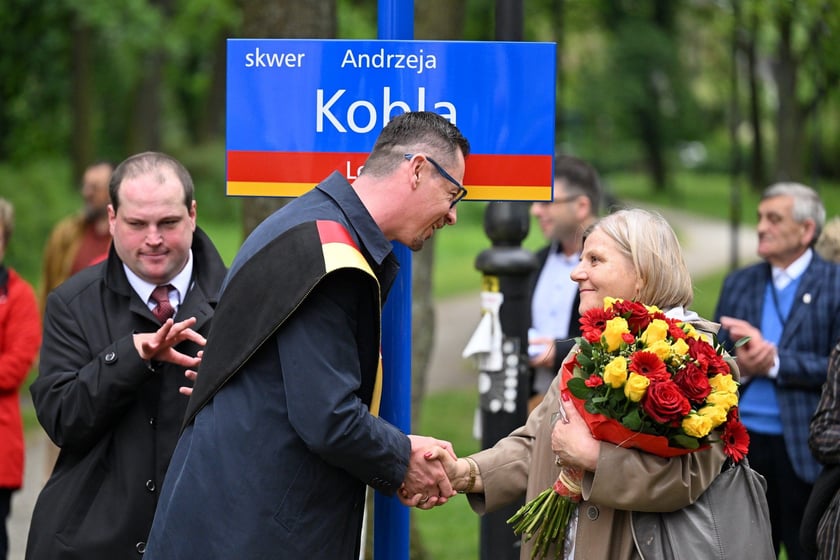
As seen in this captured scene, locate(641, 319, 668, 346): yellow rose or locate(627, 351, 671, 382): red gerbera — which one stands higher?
locate(641, 319, 668, 346): yellow rose

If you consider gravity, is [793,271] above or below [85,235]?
below

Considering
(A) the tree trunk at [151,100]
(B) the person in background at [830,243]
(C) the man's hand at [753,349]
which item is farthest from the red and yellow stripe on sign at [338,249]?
(A) the tree trunk at [151,100]

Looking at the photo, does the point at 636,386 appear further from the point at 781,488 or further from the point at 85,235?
the point at 85,235

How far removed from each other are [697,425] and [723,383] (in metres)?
0.19

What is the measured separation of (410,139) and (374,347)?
25.3 inches

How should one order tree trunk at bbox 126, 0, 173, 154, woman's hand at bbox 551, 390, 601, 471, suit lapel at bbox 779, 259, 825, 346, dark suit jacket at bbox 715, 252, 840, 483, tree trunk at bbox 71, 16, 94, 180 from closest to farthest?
woman's hand at bbox 551, 390, 601, 471 < dark suit jacket at bbox 715, 252, 840, 483 < suit lapel at bbox 779, 259, 825, 346 < tree trunk at bbox 71, 16, 94, 180 < tree trunk at bbox 126, 0, 173, 154

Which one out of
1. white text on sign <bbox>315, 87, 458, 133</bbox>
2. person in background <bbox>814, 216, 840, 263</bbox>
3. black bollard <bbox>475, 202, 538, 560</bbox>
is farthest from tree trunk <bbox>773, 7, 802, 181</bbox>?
white text on sign <bbox>315, 87, 458, 133</bbox>

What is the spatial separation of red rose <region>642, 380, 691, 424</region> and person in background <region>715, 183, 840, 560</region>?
2.42m

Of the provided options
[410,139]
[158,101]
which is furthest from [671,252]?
[158,101]

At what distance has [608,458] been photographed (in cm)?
355

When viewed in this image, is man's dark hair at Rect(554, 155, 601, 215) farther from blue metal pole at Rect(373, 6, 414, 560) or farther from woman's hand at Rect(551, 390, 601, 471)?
woman's hand at Rect(551, 390, 601, 471)

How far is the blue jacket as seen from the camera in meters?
3.45

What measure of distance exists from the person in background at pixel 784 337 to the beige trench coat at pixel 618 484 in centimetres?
205

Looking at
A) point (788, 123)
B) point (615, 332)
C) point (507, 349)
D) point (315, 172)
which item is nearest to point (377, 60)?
point (315, 172)
